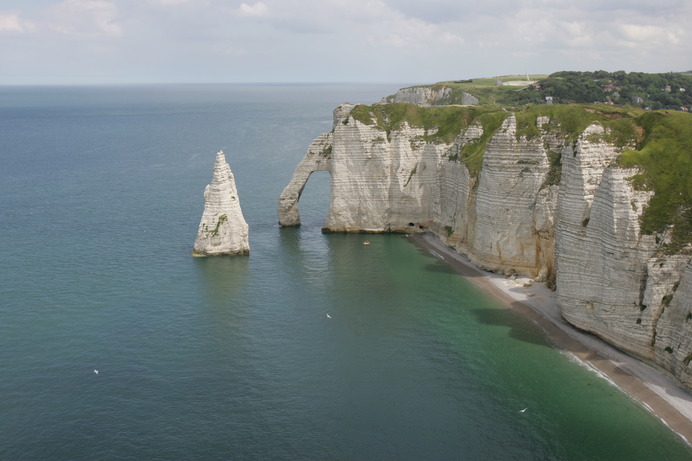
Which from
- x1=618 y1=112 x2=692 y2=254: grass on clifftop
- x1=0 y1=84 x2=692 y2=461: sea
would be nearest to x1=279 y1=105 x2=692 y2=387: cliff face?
x1=618 y1=112 x2=692 y2=254: grass on clifftop

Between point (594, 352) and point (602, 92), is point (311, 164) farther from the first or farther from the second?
point (602, 92)

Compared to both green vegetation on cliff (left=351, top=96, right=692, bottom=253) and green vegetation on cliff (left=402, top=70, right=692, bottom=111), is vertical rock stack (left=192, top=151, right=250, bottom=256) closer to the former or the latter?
green vegetation on cliff (left=351, top=96, right=692, bottom=253)

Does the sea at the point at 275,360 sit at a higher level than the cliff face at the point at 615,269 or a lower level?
lower

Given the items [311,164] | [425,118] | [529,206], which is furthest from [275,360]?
[425,118]

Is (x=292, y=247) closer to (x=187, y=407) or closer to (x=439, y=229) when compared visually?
(x=439, y=229)

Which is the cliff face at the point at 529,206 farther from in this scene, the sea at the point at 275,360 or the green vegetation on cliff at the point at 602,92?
the green vegetation on cliff at the point at 602,92

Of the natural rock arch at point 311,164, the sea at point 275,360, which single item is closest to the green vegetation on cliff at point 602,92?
the natural rock arch at point 311,164
